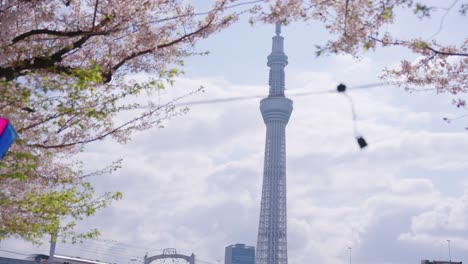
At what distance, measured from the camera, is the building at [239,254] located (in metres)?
154

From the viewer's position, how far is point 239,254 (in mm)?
154375

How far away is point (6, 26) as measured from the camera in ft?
23.6

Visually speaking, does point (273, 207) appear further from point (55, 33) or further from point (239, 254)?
point (55, 33)

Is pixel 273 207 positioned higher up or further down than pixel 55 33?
higher up

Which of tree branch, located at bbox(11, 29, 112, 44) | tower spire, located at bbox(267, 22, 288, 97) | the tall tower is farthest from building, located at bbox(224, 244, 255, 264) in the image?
tree branch, located at bbox(11, 29, 112, 44)

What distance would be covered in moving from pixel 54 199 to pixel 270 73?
4613 inches

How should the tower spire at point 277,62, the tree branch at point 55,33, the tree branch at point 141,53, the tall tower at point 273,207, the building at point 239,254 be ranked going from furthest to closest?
the building at point 239,254 → the tower spire at point 277,62 → the tall tower at point 273,207 → the tree branch at point 141,53 → the tree branch at point 55,33

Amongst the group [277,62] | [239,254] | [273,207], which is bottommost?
[239,254]

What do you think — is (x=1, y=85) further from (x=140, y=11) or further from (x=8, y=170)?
(x=140, y=11)

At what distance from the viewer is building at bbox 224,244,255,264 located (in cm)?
15350

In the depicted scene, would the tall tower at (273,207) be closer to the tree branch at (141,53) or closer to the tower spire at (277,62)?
the tower spire at (277,62)

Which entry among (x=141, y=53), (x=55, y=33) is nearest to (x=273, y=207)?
A: (x=141, y=53)

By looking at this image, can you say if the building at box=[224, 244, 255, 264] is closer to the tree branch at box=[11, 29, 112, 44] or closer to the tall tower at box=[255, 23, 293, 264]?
the tall tower at box=[255, 23, 293, 264]

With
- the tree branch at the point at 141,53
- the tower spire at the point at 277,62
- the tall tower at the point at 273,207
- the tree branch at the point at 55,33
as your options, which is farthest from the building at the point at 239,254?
the tree branch at the point at 55,33
